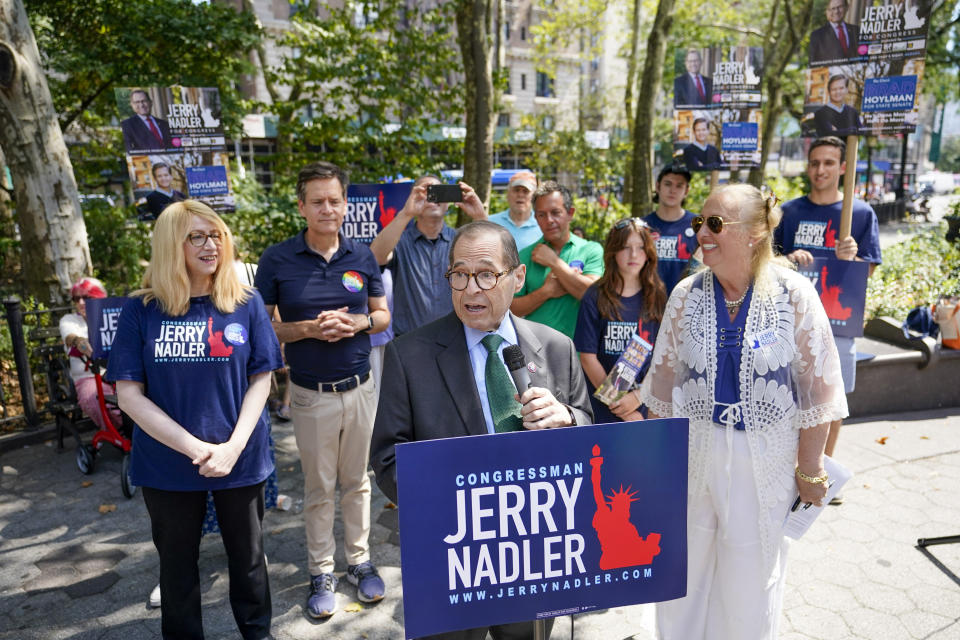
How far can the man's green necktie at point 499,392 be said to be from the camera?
2.09 meters

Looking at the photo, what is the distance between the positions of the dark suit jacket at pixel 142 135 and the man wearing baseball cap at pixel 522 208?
3347 mm

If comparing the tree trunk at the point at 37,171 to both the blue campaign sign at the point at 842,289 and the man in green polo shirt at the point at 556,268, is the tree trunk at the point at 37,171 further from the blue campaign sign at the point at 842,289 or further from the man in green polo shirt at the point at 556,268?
the blue campaign sign at the point at 842,289

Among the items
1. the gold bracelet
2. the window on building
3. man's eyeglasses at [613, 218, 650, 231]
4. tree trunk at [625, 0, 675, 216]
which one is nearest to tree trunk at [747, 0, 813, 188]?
tree trunk at [625, 0, 675, 216]

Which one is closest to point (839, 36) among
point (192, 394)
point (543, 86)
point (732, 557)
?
point (732, 557)

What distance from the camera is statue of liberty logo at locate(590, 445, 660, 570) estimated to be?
1825 millimetres

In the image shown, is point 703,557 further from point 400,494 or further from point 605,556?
point 400,494

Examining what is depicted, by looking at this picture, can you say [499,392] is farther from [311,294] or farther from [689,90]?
[689,90]

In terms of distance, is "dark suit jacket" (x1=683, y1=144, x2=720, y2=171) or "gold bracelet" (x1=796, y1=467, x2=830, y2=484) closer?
"gold bracelet" (x1=796, y1=467, x2=830, y2=484)

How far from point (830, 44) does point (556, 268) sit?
3258 millimetres

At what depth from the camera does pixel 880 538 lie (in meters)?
4.33

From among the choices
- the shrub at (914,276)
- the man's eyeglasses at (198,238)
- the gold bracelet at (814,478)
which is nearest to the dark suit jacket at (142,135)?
the man's eyeglasses at (198,238)

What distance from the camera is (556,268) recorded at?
168 inches

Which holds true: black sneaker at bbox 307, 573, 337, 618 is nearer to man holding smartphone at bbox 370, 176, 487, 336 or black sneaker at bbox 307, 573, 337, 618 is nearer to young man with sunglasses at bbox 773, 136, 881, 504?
man holding smartphone at bbox 370, 176, 487, 336

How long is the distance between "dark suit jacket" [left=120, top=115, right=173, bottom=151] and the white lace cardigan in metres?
5.42
